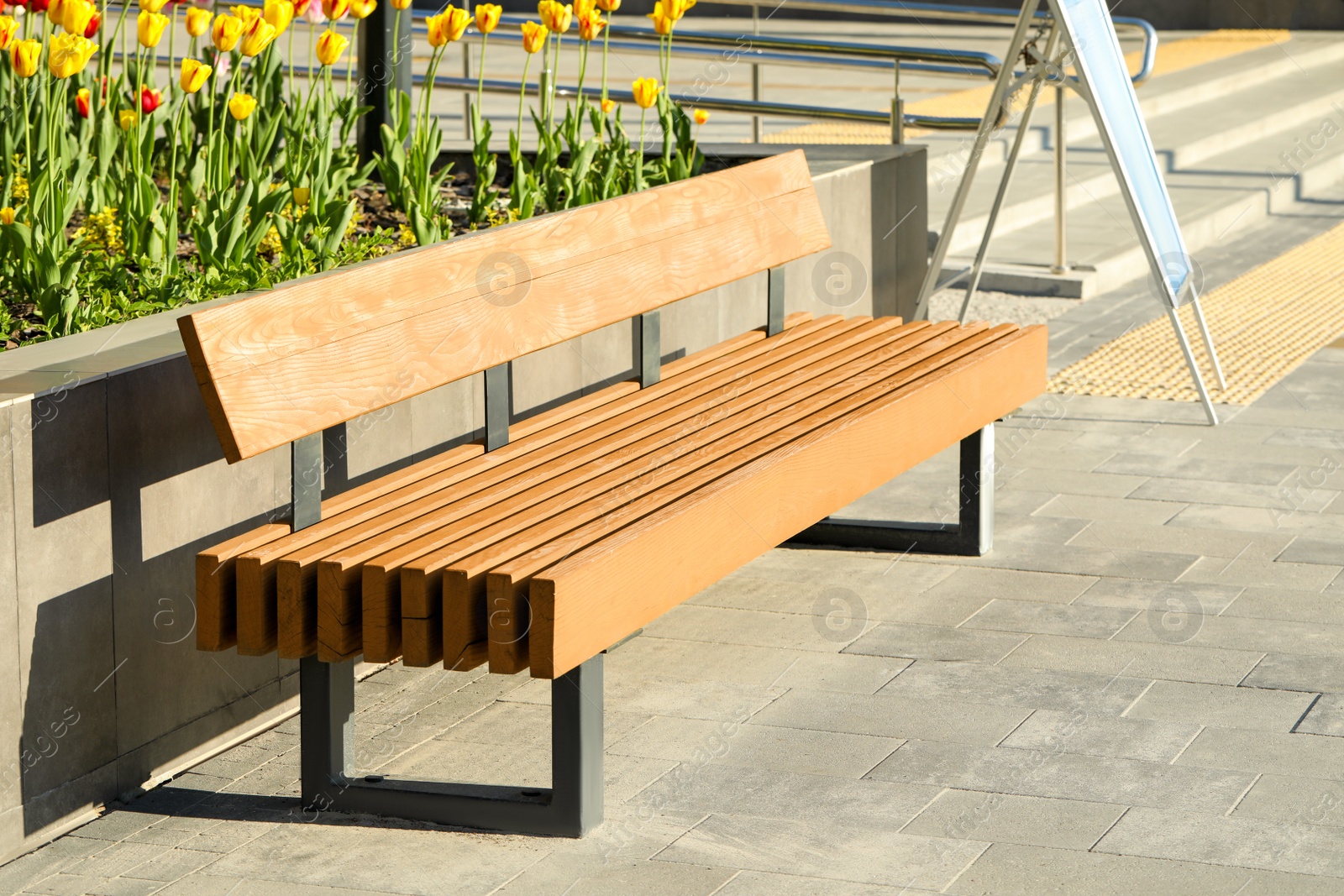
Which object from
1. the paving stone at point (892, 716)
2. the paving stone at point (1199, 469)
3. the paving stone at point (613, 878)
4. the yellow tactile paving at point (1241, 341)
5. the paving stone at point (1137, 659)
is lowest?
the paving stone at point (613, 878)

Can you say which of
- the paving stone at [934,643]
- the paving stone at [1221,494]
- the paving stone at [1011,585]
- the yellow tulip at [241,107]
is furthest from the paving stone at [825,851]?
the paving stone at [1221,494]

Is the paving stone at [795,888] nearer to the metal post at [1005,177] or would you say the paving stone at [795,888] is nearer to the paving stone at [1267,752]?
the paving stone at [1267,752]

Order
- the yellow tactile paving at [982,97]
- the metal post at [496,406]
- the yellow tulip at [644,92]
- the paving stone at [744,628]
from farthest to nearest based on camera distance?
the yellow tactile paving at [982,97]
the yellow tulip at [644,92]
the paving stone at [744,628]
the metal post at [496,406]

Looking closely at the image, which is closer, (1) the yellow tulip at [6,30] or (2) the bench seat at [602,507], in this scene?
(2) the bench seat at [602,507]

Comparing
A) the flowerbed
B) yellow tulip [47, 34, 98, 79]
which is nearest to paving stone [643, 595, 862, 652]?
the flowerbed

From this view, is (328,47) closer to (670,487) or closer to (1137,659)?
(670,487)

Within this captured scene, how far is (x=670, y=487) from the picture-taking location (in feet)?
11.3

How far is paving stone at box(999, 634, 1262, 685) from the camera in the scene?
3902mm

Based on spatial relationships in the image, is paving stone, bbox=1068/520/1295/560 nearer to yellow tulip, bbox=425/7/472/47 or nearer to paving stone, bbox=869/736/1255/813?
paving stone, bbox=869/736/1255/813

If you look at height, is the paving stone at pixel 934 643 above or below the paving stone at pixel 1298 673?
below

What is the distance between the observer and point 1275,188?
1085cm

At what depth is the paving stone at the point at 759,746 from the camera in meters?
3.46

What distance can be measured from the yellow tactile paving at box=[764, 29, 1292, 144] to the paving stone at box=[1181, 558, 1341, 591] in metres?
4.19

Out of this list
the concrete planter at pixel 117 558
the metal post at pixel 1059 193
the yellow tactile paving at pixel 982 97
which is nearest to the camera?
the concrete planter at pixel 117 558
